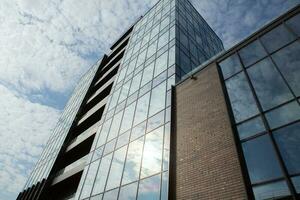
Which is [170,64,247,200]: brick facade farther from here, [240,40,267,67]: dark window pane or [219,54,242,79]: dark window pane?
[240,40,267,67]: dark window pane

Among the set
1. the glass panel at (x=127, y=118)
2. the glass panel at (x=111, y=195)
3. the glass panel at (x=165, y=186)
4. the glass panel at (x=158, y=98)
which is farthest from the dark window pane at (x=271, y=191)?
the glass panel at (x=127, y=118)

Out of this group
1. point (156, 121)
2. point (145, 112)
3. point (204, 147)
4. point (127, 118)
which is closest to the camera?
point (204, 147)

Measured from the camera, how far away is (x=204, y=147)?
29.2ft

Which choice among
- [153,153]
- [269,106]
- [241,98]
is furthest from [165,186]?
[269,106]

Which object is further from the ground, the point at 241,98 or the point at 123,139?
the point at 123,139

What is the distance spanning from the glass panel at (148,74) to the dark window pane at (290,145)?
1005 centimetres

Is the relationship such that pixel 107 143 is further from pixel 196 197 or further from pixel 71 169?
pixel 196 197

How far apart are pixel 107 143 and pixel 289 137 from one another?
36.8ft

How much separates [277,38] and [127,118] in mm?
9712

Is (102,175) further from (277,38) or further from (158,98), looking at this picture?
(277,38)

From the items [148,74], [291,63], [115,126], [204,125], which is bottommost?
[204,125]

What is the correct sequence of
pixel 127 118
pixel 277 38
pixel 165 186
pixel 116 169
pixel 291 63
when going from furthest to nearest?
1. pixel 127 118
2. pixel 116 169
3. pixel 277 38
4. pixel 165 186
5. pixel 291 63

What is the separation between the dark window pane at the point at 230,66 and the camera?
10.5 metres

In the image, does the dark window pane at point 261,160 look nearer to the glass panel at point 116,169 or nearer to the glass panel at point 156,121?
the glass panel at point 156,121
